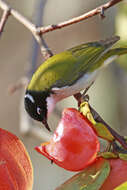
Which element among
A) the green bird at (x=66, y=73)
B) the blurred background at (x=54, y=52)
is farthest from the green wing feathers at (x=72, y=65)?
the blurred background at (x=54, y=52)

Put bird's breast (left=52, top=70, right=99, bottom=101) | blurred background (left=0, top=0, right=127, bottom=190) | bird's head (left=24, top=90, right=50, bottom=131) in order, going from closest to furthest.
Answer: bird's head (left=24, top=90, right=50, bottom=131) < bird's breast (left=52, top=70, right=99, bottom=101) < blurred background (left=0, top=0, right=127, bottom=190)

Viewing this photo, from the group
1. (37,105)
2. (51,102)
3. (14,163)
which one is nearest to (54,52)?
(51,102)

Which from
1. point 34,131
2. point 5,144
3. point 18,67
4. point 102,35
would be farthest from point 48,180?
point 5,144

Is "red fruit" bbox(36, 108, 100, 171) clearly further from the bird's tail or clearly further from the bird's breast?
the bird's tail

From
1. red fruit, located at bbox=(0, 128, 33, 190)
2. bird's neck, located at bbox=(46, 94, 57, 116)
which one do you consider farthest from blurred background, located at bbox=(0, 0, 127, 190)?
red fruit, located at bbox=(0, 128, 33, 190)

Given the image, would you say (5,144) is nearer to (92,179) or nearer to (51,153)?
(51,153)

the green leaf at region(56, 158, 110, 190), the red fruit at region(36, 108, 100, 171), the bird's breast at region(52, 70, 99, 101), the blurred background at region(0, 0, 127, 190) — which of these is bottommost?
the blurred background at region(0, 0, 127, 190)

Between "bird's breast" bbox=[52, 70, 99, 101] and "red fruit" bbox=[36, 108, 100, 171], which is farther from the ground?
"red fruit" bbox=[36, 108, 100, 171]
